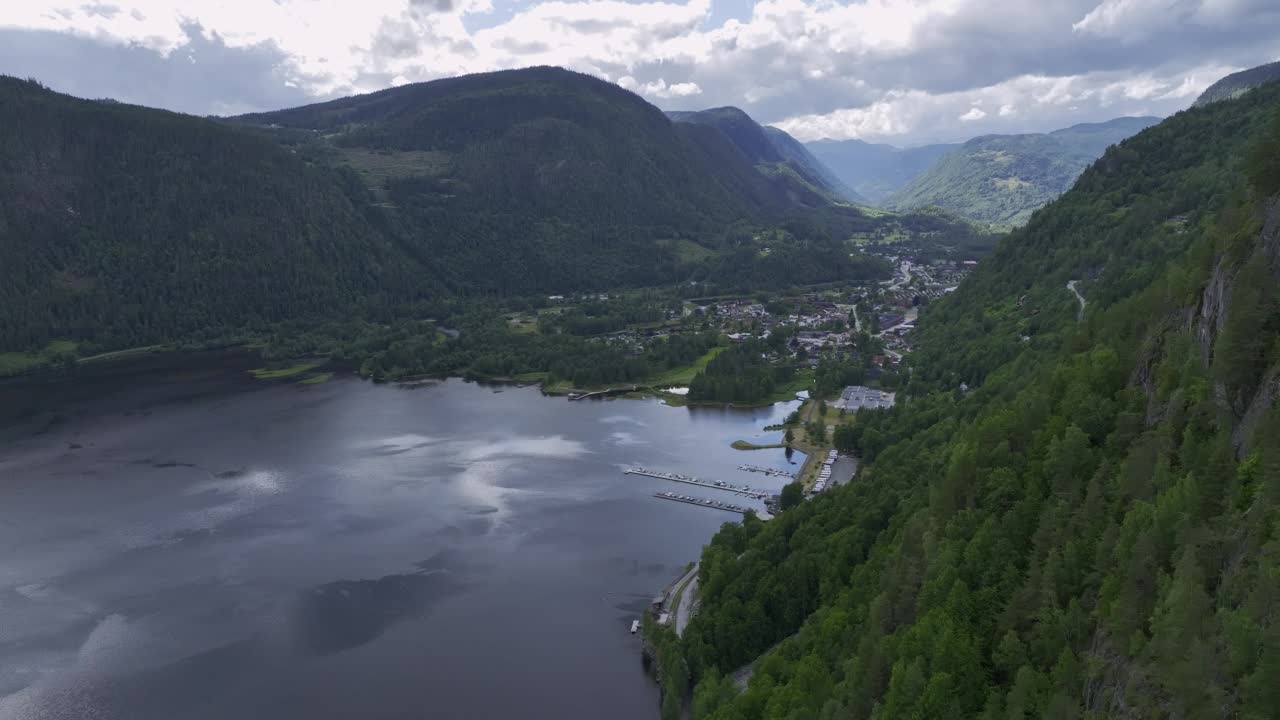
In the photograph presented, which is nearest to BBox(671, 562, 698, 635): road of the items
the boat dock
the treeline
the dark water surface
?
the dark water surface

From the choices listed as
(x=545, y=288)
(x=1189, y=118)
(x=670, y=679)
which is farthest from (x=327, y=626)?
(x=545, y=288)

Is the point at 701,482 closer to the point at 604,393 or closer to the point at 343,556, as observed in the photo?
the point at 343,556

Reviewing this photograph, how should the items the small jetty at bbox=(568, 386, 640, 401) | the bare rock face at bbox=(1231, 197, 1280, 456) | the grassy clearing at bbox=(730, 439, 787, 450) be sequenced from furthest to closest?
the small jetty at bbox=(568, 386, 640, 401) → the grassy clearing at bbox=(730, 439, 787, 450) → the bare rock face at bbox=(1231, 197, 1280, 456)

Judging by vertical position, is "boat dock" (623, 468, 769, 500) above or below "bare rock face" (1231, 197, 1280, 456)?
below

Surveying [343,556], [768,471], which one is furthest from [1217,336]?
[343,556]

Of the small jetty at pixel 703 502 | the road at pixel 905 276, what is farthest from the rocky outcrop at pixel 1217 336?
the road at pixel 905 276

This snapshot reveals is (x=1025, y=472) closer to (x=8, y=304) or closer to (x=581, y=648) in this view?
(x=581, y=648)

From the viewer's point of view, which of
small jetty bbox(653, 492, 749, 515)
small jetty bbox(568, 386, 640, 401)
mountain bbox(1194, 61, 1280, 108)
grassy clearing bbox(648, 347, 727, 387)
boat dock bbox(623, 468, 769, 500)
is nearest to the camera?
small jetty bbox(653, 492, 749, 515)

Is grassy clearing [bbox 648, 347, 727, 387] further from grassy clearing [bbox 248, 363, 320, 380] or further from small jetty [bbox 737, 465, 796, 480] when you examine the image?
grassy clearing [bbox 248, 363, 320, 380]
